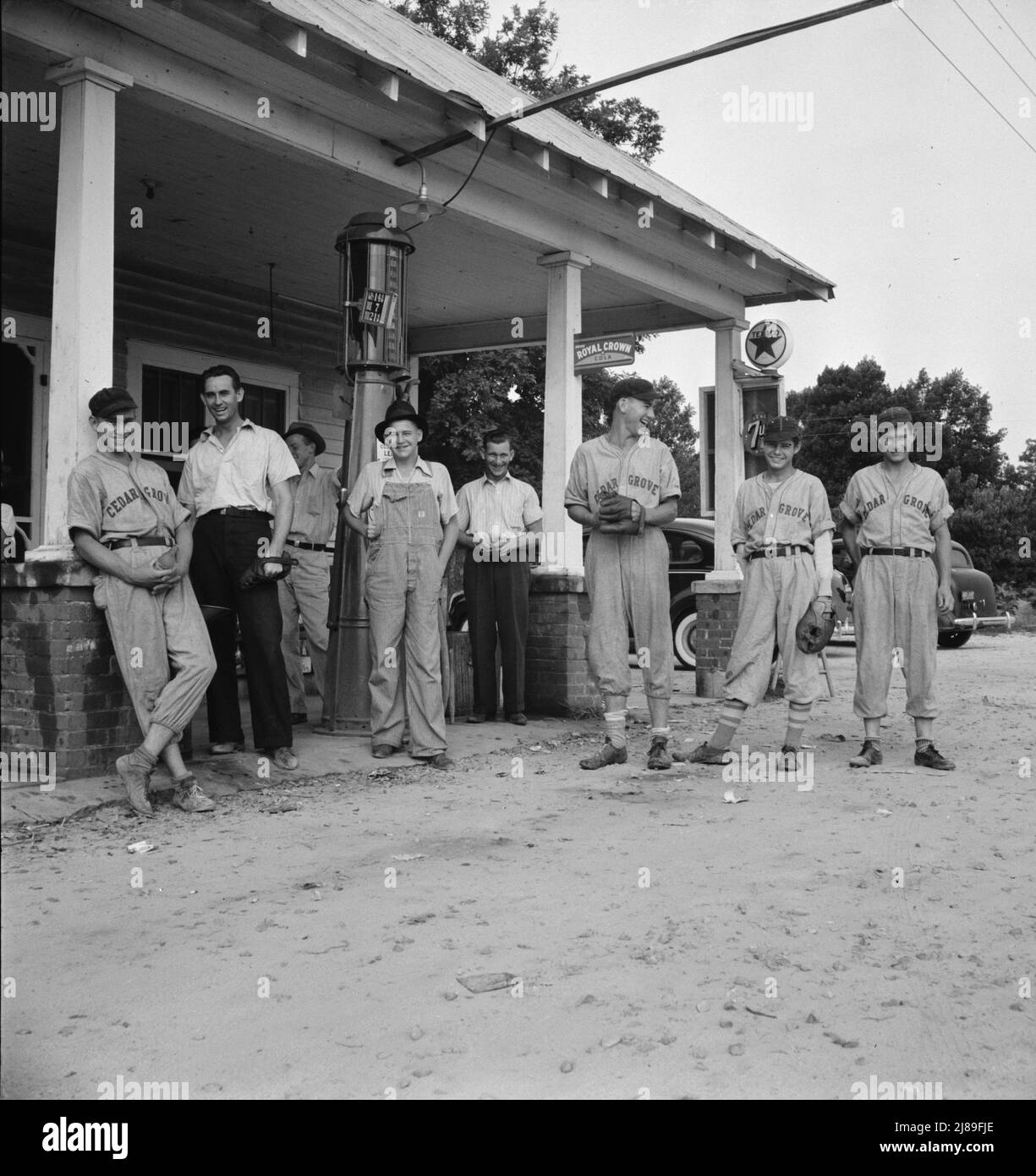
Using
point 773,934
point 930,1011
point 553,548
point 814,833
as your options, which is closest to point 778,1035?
point 930,1011

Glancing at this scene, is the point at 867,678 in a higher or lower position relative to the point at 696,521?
lower

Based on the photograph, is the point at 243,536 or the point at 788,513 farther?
the point at 788,513

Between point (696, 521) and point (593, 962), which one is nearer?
point (593, 962)

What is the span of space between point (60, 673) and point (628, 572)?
3161 mm

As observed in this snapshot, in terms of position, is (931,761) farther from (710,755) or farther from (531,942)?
(531,942)

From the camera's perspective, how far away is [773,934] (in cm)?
407

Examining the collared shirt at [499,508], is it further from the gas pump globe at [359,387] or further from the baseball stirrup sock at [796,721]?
the baseball stirrup sock at [796,721]

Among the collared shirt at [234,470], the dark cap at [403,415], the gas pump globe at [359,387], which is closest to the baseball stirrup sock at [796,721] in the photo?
the gas pump globe at [359,387]

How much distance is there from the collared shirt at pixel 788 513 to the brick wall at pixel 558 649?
2.12 meters

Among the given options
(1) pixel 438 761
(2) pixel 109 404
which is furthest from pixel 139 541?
(1) pixel 438 761

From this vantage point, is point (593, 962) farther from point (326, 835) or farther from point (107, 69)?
point (107, 69)

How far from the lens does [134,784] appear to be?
566 centimetres
